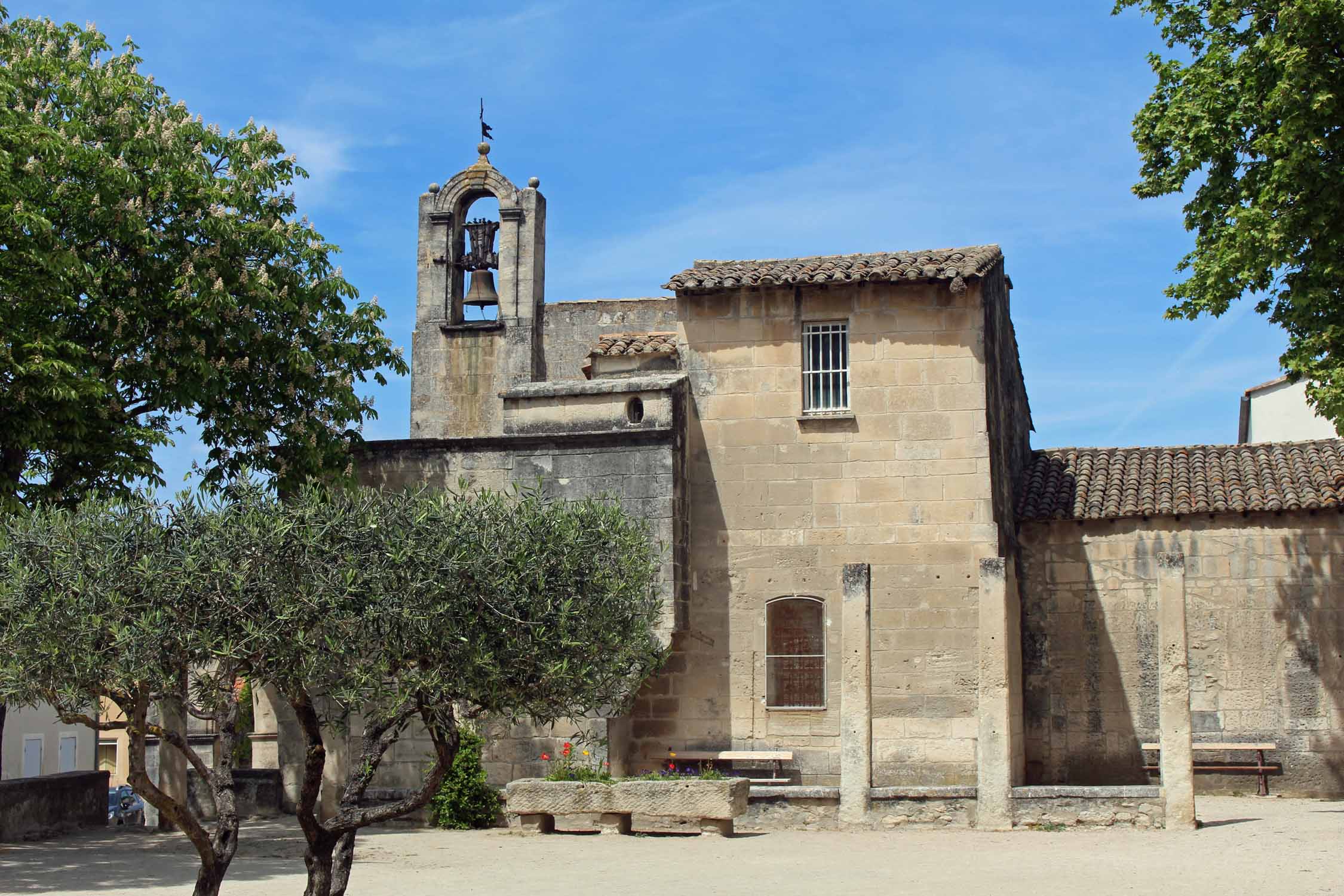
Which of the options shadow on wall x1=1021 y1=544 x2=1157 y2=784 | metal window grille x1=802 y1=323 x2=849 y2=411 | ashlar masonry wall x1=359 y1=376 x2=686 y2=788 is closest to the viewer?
ashlar masonry wall x1=359 y1=376 x2=686 y2=788

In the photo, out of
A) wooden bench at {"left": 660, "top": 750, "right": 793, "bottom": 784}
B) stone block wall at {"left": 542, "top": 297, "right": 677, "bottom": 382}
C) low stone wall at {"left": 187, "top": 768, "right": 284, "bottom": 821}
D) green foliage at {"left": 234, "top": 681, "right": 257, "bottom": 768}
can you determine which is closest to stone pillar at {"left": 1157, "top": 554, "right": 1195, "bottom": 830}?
wooden bench at {"left": 660, "top": 750, "right": 793, "bottom": 784}

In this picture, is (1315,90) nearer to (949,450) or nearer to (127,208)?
(949,450)

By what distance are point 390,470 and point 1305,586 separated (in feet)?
43.2

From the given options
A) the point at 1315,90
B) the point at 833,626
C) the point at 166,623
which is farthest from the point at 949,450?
the point at 166,623

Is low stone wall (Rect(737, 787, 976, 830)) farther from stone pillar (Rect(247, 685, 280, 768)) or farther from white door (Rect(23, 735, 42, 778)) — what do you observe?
white door (Rect(23, 735, 42, 778))

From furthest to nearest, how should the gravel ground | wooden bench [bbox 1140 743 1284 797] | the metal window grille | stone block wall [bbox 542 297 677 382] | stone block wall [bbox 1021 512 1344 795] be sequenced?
stone block wall [bbox 542 297 677 382], the metal window grille, stone block wall [bbox 1021 512 1344 795], wooden bench [bbox 1140 743 1284 797], the gravel ground

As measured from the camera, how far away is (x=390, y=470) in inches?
803

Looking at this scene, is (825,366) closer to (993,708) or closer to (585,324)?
(993,708)

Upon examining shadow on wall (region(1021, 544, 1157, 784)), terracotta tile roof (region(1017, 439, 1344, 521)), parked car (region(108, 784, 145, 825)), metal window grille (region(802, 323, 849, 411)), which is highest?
metal window grille (region(802, 323, 849, 411))

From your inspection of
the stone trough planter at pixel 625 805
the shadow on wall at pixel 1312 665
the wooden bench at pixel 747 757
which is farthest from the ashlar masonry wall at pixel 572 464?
the shadow on wall at pixel 1312 665

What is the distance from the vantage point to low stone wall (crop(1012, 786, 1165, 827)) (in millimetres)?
16562

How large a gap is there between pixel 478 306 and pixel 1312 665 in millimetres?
16196

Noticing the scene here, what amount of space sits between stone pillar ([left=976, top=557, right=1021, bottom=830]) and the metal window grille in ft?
12.2

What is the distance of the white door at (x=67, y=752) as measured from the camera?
37.5 meters
